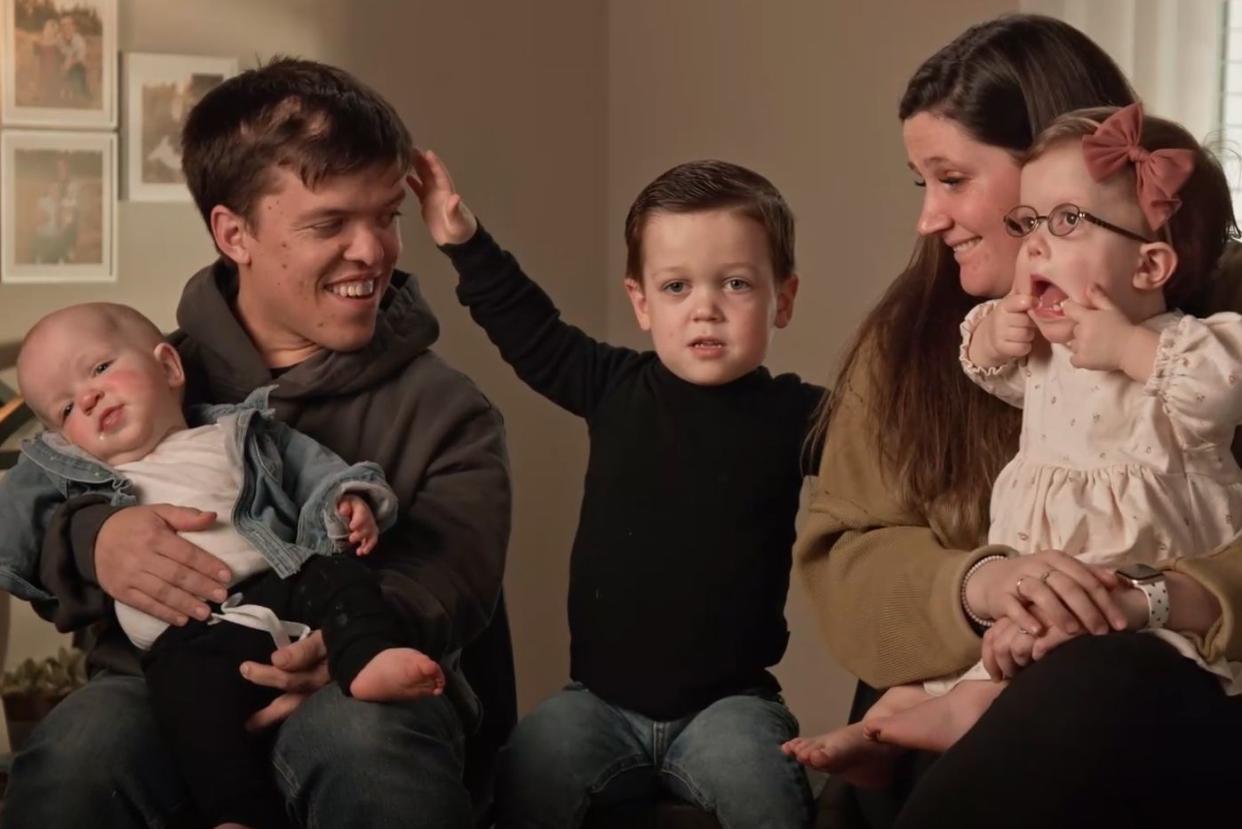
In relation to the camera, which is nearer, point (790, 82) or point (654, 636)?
point (654, 636)

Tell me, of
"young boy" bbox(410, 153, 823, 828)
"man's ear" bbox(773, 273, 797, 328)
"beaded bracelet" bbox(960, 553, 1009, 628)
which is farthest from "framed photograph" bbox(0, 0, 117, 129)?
"beaded bracelet" bbox(960, 553, 1009, 628)

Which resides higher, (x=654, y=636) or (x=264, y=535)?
(x=264, y=535)

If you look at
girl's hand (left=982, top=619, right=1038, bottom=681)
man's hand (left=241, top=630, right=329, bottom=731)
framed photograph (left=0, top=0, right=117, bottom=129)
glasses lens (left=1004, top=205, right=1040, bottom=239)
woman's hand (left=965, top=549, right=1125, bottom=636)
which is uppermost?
framed photograph (left=0, top=0, right=117, bottom=129)

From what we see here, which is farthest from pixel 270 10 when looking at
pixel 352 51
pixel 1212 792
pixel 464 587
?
pixel 1212 792

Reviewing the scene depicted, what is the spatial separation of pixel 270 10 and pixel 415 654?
238 cm

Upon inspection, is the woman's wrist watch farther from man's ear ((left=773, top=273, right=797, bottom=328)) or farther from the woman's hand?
man's ear ((left=773, top=273, right=797, bottom=328))

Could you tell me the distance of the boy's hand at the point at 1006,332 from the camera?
193 centimetres

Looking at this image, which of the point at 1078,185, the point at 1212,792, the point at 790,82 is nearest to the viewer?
the point at 1212,792

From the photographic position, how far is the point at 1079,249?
1869 mm

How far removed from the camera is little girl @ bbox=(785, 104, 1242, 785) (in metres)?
1.79

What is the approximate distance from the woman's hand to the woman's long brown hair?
0.27 m

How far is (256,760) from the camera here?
1.94m

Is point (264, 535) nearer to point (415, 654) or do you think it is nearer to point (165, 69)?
point (415, 654)

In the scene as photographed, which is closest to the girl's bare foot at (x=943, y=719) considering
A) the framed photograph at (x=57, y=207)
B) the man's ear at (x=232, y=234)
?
the man's ear at (x=232, y=234)
